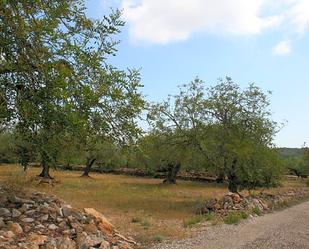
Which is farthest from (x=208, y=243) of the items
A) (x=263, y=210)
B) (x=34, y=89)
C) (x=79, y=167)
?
(x=79, y=167)

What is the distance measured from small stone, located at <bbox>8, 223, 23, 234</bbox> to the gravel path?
14.3ft

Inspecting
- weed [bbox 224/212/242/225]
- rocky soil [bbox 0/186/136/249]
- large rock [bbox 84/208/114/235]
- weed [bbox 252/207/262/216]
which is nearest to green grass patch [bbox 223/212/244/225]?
weed [bbox 224/212/242/225]

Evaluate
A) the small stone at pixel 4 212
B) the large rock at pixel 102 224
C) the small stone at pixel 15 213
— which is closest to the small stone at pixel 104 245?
the large rock at pixel 102 224

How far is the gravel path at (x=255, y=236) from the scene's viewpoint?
1366 centimetres

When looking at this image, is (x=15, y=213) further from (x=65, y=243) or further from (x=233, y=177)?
(x=233, y=177)

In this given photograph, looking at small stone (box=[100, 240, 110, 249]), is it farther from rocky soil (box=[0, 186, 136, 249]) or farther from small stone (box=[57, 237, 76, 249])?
small stone (box=[57, 237, 76, 249])

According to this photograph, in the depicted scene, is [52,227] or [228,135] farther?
[228,135]

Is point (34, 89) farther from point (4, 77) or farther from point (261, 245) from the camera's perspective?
point (261, 245)

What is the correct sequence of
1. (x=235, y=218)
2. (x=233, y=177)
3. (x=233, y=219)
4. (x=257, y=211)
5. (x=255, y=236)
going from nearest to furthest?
(x=255, y=236)
(x=233, y=219)
(x=235, y=218)
(x=257, y=211)
(x=233, y=177)

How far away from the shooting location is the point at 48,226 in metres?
12.1

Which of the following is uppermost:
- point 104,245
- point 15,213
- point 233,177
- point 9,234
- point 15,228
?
point 233,177

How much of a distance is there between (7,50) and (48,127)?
1.85 metres

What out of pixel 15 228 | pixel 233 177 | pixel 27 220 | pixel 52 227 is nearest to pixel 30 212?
pixel 27 220

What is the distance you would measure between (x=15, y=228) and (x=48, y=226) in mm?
1082
